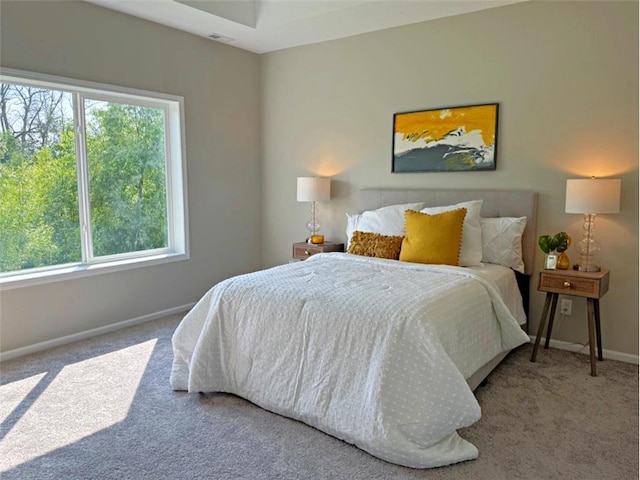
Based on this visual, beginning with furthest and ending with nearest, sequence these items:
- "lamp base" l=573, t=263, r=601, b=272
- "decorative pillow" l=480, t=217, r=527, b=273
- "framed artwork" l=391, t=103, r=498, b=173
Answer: "framed artwork" l=391, t=103, r=498, b=173
"decorative pillow" l=480, t=217, r=527, b=273
"lamp base" l=573, t=263, r=601, b=272

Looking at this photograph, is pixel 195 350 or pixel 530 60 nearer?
pixel 195 350

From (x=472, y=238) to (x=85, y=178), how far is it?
3.07 m

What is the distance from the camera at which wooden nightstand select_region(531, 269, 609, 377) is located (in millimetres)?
3025

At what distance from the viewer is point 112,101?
3904mm

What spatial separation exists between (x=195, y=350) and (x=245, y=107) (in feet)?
10.1

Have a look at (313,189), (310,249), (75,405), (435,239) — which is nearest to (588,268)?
(435,239)

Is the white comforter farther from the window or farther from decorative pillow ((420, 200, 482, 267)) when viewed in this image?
the window

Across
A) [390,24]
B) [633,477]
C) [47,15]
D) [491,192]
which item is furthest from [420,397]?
[47,15]

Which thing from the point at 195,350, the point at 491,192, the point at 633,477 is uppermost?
the point at 491,192

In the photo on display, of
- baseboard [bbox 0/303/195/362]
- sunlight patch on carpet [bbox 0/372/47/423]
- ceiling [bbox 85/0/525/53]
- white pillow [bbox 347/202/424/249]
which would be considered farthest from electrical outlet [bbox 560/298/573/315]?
sunlight patch on carpet [bbox 0/372/47/423]

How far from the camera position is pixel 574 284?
122 inches

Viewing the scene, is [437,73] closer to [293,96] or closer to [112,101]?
[293,96]

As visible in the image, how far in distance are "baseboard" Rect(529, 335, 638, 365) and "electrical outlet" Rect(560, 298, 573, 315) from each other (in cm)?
23

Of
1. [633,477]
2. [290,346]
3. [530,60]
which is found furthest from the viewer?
[530,60]
